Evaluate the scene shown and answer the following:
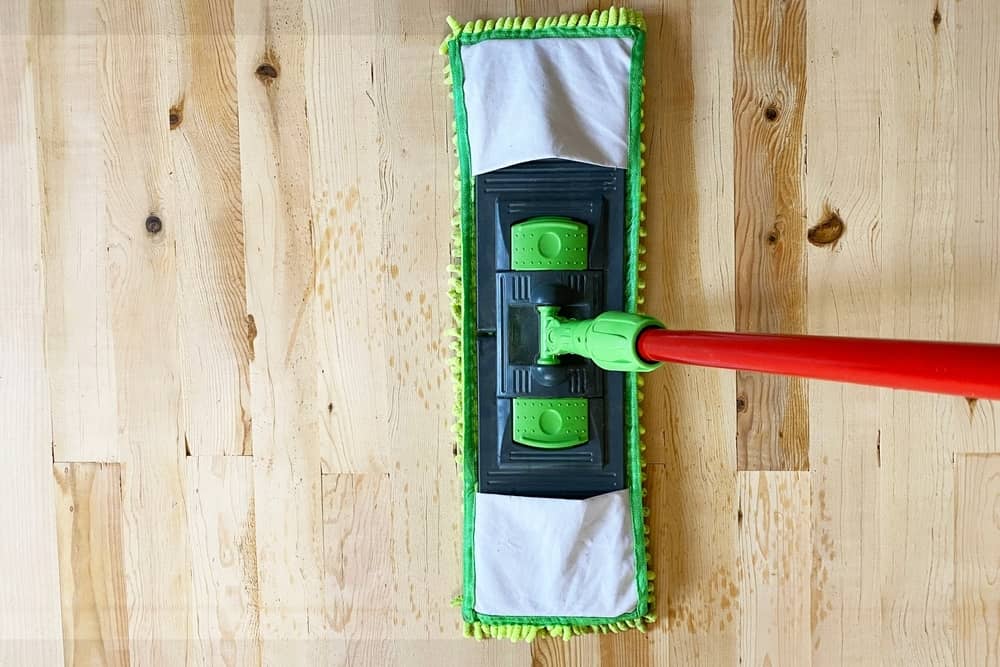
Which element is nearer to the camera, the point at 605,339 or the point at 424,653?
the point at 605,339

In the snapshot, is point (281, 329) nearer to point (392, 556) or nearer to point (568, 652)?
point (392, 556)

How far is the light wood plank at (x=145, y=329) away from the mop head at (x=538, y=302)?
367 millimetres

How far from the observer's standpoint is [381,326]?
2.99ft

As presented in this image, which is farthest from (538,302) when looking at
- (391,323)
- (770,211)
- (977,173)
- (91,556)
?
(91,556)

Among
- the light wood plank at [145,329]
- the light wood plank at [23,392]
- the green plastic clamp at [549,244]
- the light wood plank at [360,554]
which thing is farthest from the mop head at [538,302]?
the light wood plank at [23,392]

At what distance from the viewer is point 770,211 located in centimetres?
89

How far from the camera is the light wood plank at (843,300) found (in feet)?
2.89

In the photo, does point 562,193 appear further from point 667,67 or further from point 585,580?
point 585,580

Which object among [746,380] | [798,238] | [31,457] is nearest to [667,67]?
[798,238]

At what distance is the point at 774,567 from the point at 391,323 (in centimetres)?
57

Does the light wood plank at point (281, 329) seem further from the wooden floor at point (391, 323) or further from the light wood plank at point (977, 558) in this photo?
the light wood plank at point (977, 558)

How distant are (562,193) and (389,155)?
0.22 m

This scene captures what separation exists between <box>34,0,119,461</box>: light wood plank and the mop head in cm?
45

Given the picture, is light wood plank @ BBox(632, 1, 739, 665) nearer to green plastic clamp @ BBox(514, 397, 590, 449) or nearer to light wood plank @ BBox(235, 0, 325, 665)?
green plastic clamp @ BBox(514, 397, 590, 449)
